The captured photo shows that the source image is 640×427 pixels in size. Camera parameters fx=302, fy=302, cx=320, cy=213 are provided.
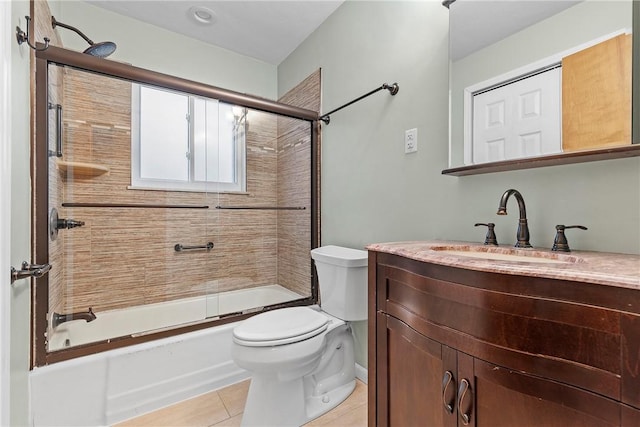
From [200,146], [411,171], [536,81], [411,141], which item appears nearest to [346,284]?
[411,171]

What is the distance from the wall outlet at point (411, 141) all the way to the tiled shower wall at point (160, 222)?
97 cm

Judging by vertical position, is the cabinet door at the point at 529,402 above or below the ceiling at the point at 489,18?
below

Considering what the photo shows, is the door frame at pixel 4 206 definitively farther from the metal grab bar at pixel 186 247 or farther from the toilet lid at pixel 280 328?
the metal grab bar at pixel 186 247

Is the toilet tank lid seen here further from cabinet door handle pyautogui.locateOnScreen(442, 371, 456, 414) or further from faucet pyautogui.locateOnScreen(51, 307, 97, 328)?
faucet pyautogui.locateOnScreen(51, 307, 97, 328)

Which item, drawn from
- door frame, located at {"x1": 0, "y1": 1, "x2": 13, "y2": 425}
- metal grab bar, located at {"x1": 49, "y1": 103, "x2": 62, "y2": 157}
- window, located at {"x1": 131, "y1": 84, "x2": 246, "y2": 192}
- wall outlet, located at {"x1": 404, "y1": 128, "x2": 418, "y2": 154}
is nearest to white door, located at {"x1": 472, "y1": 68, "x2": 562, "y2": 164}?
wall outlet, located at {"x1": 404, "y1": 128, "x2": 418, "y2": 154}

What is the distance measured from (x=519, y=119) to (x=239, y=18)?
203cm

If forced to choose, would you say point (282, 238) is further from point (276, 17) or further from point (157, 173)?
point (276, 17)

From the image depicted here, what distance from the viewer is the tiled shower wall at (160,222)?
183 centimetres

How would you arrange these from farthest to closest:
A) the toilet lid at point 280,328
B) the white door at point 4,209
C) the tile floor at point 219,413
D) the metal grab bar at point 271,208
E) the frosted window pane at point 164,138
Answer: the metal grab bar at point 271,208, the frosted window pane at point 164,138, the tile floor at point 219,413, the toilet lid at point 280,328, the white door at point 4,209

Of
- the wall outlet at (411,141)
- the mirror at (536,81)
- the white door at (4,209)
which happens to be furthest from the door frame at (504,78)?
the white door at (4,209)

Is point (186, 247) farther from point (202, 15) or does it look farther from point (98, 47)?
point (202, 15)

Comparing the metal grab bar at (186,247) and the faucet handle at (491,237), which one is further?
the metal grab bar at (186,247)

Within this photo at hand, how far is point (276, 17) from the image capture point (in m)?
2.19

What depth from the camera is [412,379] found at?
948 mm
